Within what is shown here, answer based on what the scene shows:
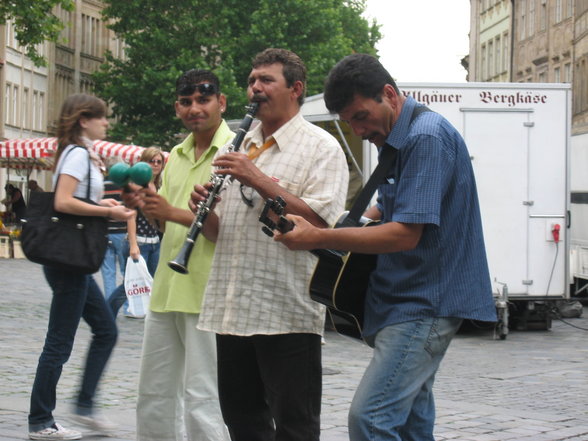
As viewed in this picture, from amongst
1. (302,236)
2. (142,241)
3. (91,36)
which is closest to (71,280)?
(302,236)

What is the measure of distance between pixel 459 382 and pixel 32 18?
23291 mm

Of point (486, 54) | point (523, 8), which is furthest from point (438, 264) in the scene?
point (486, 54)

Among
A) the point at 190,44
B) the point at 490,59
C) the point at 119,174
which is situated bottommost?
the point at 119,174

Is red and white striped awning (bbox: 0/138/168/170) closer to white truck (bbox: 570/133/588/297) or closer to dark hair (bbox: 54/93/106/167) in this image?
white truck (bbox: 570/133/588/297)

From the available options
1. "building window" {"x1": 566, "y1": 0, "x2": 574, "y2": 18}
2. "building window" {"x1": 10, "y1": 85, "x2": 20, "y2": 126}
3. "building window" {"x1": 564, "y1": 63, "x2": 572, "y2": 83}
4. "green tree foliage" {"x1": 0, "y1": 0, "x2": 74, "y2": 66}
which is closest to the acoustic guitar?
"green tree foliage" {"x1": 0, "y1": 0, "x2": 74, "y2": 66}

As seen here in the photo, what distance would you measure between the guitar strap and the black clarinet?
0.80m

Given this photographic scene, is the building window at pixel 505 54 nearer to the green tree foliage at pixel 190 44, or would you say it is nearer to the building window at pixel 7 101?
the green tree foliage at pixel 190 44

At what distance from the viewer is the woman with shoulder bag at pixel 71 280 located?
269 inches

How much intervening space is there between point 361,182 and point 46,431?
9247 mm

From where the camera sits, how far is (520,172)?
50.8 feet

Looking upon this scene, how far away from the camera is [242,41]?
47.8m

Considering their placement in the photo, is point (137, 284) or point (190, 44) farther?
point (190, 44)

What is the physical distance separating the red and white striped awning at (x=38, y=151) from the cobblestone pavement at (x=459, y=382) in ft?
43.7

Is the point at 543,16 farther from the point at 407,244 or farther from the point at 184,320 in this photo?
the point at 407,244
